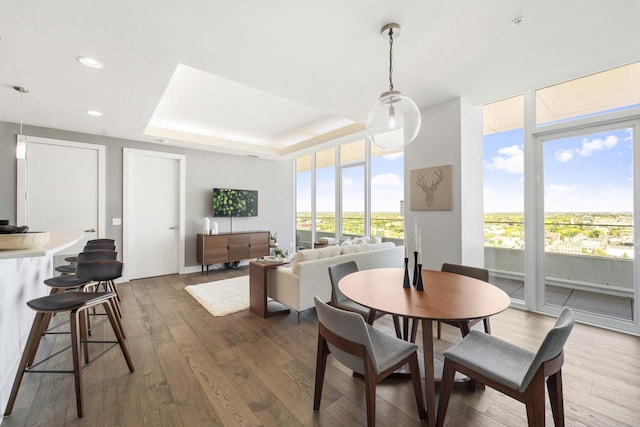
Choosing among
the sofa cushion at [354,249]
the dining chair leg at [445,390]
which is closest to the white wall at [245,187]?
the sofa cushion at [354,249]

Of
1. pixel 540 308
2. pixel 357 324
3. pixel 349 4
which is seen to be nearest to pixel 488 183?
pixel 540 308

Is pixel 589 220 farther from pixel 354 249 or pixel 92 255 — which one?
pixel 92 255

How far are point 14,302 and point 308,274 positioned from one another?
7.92 ft

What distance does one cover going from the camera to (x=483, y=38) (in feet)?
7.00

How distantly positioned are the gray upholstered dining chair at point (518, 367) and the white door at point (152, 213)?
17.4 ft

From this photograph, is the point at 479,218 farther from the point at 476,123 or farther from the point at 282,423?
the point at 282,423

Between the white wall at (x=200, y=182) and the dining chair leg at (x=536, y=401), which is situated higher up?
the white wall at (x=200, y=182)

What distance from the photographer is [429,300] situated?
5.54 ft

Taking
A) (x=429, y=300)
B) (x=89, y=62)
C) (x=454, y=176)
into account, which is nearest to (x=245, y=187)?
(x=89, y=62)

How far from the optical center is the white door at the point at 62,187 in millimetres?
4062

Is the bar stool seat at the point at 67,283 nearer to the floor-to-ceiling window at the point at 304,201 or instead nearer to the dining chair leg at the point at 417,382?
the dining chair leg at the point at 417,382

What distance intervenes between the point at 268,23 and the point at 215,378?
2.69 m

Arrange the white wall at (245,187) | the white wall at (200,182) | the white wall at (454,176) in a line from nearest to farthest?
the white wall at (454,176) → the white wall at (200,182) → the white wall at (245,187)

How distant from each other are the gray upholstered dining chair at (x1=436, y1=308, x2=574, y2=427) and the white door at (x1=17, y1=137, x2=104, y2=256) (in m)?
5.20
